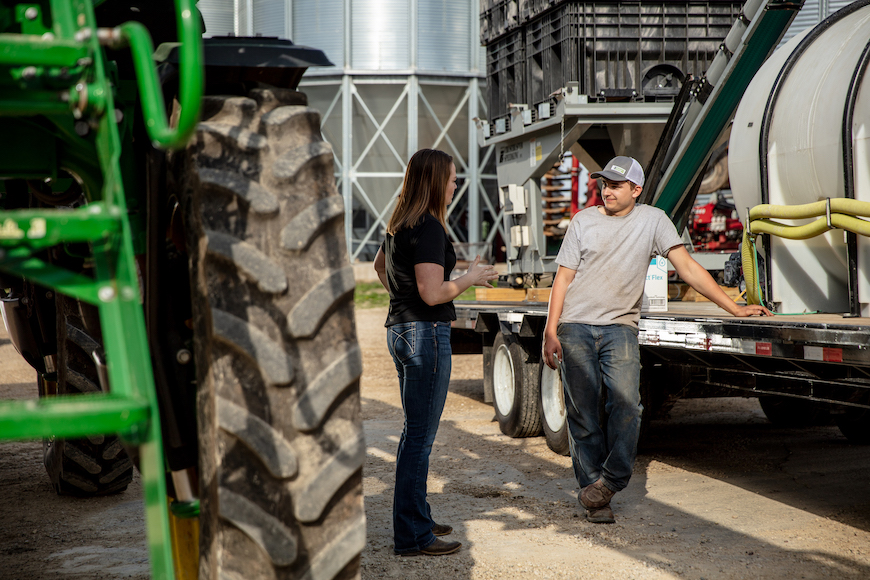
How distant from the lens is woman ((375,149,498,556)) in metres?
4.22

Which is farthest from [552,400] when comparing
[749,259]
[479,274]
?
[479,274]

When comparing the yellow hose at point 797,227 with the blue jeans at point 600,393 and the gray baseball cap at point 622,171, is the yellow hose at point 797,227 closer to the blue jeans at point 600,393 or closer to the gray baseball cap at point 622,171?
the gray baseball cap at point 622,171

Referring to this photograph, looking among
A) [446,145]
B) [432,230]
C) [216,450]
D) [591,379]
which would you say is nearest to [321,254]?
[216,450]

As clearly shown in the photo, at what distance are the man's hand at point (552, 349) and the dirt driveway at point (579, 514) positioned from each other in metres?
0.92

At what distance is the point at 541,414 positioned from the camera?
7430mm

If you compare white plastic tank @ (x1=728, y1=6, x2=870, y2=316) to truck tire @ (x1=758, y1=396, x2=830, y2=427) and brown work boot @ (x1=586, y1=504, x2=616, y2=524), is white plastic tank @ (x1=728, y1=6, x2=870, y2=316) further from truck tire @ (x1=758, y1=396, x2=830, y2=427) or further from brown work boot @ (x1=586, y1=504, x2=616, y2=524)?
truck tire @ (x1=758, y1=396, x2=830, y2=427)

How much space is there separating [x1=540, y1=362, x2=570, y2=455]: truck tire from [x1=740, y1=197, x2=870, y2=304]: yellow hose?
176 centimetres

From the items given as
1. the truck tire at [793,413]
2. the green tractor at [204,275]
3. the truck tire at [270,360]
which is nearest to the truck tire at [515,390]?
the truck tire at [793,413]

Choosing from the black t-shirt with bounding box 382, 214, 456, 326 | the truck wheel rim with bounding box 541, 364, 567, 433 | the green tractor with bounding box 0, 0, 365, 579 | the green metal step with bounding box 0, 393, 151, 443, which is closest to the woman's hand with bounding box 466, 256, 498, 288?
the black t-shirt with bounding box 382, 214, 456, 326

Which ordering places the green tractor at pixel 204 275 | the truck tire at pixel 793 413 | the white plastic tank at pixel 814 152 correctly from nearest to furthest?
the green tractor at pixel 204 275, the white plastic tank at pixel 814 152, the truck tire at pixel 793 413

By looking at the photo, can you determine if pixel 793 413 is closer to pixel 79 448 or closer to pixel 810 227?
pixel 810 227

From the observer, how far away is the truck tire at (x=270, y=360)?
2182mm

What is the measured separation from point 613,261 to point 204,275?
3.21 meters

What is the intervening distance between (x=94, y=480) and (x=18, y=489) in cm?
78
